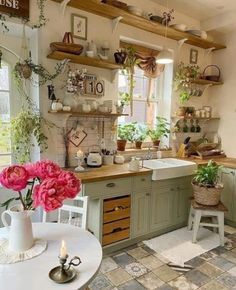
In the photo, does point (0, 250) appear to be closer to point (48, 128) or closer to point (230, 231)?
point (48, 128)

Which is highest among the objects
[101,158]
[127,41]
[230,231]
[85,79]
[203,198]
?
[127,41]

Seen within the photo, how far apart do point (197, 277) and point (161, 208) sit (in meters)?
0.87

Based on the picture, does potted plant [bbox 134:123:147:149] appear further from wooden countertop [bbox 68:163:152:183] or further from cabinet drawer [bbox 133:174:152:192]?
cabinet drawer [bbox 133:174:152:192]

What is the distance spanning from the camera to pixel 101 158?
9.77 ft

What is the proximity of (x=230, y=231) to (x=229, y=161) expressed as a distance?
0.97 meters

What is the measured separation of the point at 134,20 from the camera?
3025 millimetres

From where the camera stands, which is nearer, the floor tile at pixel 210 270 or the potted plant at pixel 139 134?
the floor tile at pixel 210 270

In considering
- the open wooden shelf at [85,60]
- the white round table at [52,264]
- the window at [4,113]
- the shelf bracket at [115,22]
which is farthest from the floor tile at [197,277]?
the shelf bracket at [115,22]

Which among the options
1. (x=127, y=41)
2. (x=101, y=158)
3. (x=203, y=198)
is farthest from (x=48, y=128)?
(x=203, y=198)

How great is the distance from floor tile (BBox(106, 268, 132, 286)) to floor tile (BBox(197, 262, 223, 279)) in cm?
72

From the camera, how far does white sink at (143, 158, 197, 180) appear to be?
9.38ft

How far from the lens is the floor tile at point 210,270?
2350 mm

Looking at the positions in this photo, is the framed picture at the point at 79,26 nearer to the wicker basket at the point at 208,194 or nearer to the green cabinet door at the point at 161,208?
the green cabinet door at the point at 161,208

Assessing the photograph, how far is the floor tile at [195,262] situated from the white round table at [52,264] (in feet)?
4.82
